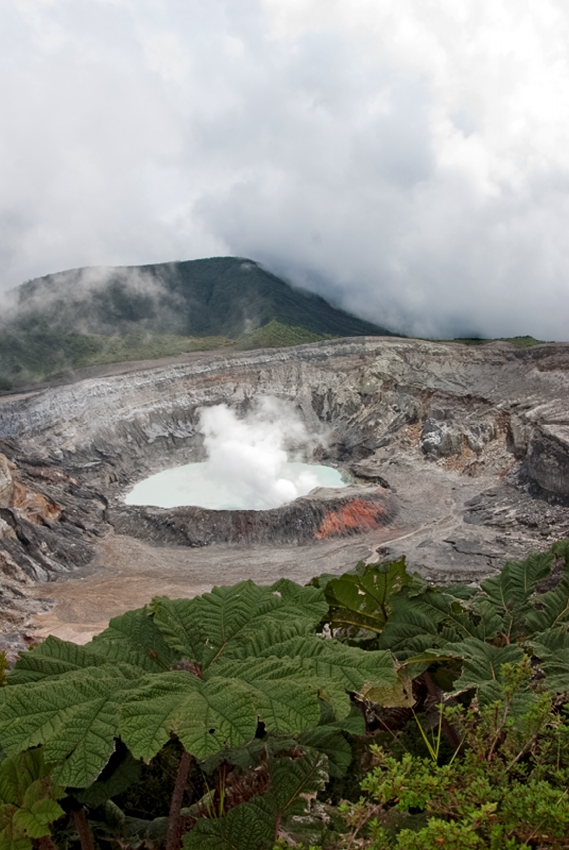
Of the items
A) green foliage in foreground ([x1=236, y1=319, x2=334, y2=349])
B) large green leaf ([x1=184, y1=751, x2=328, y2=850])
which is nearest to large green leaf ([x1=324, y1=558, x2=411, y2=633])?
large green leaf ([x1=184, y1=751, x2=328, y2=850])

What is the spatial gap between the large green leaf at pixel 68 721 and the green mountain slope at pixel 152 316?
59085 mm

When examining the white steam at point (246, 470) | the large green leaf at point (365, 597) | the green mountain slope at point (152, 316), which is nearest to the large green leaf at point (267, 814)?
the large green leaf at point (365, 597)

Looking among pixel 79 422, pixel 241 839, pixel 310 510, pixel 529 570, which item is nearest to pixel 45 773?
pixel 241 839

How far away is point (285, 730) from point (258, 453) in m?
37.7

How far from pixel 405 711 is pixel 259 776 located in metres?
1.26

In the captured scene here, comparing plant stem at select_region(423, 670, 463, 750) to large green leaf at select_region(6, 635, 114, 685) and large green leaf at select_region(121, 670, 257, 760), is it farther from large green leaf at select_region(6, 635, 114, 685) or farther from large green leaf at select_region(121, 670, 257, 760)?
large green leaf at select_region(6, 635, 114, 685)

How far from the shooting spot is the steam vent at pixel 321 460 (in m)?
26.0

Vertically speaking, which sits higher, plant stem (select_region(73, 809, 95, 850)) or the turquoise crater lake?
plant stem (select_region(73, 809, 95, 850))

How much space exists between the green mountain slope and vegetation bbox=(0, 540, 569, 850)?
193 feet

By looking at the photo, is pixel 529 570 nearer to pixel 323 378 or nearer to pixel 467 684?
pixel 467 684

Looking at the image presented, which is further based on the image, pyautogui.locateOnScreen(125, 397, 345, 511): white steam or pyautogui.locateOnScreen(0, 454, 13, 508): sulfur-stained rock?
pyautogui.locateOnScreen(125, 397, 345, 511): white steam

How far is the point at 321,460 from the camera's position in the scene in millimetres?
43594

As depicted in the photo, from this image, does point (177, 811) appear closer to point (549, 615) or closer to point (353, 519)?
point (549, 615)

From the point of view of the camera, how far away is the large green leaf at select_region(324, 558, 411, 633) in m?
4.12
